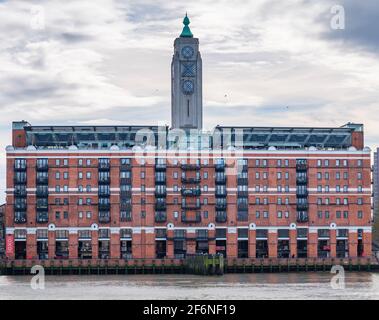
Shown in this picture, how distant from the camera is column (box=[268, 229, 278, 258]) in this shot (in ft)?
485

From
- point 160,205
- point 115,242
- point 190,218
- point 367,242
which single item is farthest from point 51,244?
point 367,242

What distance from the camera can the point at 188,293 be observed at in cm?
9275

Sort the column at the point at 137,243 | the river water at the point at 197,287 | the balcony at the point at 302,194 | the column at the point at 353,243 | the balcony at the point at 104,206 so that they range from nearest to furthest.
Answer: the river water at the point at 197,287 → the column at the point at 137,243 → the balcony at the point at 104,206 → the column at the point at 353,243 → the balcony at the point at 302,194

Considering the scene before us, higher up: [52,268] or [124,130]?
[124,130]

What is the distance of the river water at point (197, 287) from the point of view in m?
89.2

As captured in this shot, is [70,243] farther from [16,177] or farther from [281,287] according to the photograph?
[281,287]

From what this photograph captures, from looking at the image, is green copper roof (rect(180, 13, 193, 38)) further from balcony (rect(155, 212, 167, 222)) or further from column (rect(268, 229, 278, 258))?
column (rect(268, 229, 278, 258))

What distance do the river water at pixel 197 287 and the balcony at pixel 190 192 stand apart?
1976cm

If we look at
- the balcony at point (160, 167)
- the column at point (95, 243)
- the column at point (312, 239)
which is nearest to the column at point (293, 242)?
the column at point (312, 239)

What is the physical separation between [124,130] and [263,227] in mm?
24585

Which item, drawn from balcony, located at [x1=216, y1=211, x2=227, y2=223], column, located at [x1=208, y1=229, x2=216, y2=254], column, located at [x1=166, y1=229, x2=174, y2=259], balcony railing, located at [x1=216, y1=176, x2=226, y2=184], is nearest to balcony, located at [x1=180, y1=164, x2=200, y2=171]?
balcony railing, located at [x1=216, y1=176, x2=226, y2=184]

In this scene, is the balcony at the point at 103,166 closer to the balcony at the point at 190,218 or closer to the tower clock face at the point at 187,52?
the balcony at the point at 190,218

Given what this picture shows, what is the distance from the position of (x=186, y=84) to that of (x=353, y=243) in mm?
37363
